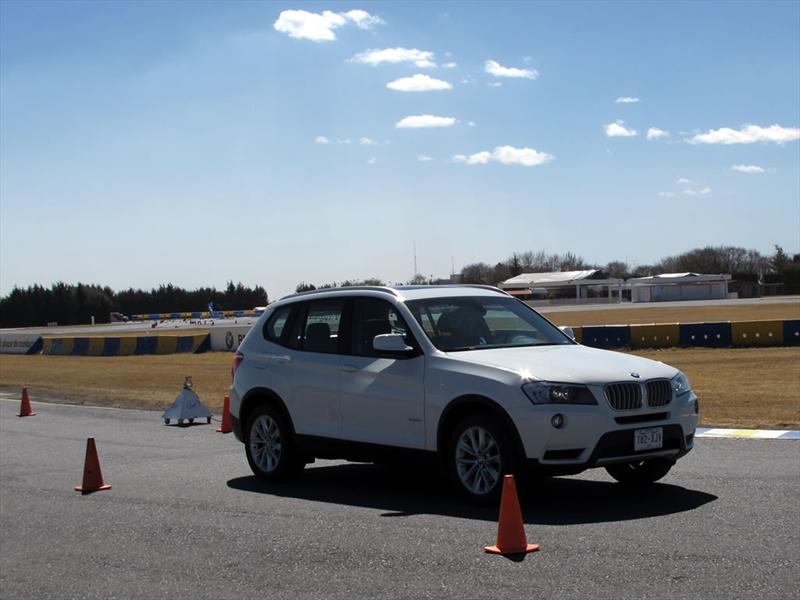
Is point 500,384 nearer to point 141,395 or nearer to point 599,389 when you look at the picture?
point 599,389

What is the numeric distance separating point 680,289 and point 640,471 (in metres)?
123

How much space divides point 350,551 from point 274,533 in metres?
0.96

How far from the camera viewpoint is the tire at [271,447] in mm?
9914

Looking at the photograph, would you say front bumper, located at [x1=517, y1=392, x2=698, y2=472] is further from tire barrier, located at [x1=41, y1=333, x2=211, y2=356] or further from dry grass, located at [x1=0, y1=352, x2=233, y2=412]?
tire barrier, located at [x1=41, y1=333, x2=211, y2=356]

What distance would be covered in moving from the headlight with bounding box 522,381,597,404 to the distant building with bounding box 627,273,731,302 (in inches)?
4518

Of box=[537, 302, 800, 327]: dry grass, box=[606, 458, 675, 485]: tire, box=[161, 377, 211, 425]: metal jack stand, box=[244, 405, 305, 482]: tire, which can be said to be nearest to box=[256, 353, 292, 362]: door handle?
box=[244, 405, 305, 482]: tire

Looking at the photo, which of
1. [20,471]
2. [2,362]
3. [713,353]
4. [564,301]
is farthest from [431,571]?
[564,301]

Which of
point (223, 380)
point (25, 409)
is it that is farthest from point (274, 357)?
point (223, 380)

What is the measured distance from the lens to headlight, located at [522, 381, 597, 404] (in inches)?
304

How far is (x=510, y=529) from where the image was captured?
21.7 feet

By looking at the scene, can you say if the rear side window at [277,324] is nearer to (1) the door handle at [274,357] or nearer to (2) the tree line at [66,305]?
(1) the door handle at [274,357]

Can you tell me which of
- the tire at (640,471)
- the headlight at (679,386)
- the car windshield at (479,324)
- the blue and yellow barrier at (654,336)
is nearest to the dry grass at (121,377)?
the car windshield at (479,324)

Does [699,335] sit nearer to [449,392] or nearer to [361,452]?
[361,452]

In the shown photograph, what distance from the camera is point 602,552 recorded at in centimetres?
653
